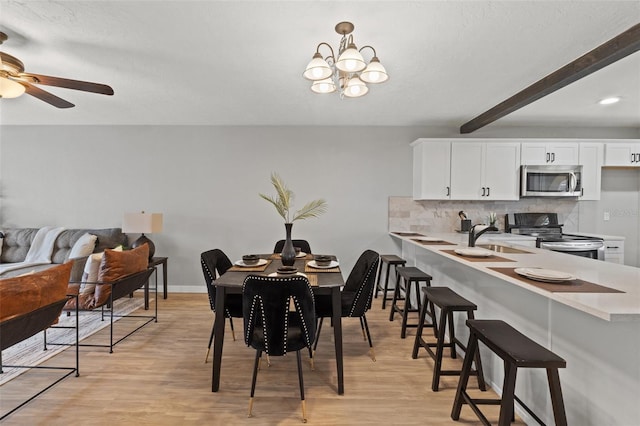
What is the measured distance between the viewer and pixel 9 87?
86.7 inches

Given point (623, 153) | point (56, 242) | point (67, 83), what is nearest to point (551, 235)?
point (623, 153)

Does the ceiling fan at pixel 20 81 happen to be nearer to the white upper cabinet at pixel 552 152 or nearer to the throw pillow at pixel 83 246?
the throw pillow at pixel 83 246

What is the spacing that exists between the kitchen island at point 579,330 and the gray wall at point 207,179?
2.40 meters

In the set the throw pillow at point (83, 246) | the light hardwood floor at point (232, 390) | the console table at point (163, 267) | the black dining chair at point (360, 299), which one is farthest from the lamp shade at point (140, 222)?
the black dining chair at point (360, 299)

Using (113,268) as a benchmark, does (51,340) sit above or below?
below

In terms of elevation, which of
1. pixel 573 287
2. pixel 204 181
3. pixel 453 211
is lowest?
pixel 573 287

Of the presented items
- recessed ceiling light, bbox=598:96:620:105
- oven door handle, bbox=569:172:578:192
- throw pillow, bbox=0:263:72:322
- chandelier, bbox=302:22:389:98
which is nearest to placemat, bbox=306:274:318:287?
chandelier, bbox=302:22:389:98

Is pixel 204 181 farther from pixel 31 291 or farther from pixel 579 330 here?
pixel 579 330

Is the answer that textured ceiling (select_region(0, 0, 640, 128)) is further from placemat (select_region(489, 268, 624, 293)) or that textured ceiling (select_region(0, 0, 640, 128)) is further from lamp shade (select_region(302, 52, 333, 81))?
placemat (select_region(489, 268, 624, 293))

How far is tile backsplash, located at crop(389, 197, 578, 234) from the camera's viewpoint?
4.45 meters

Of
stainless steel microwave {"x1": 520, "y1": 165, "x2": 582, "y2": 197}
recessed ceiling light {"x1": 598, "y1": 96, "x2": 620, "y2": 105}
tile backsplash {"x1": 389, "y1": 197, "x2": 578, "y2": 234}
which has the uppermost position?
recessed ceiling light {"x1": 598, "y1": 96, "x2": 620, "y2": 105}

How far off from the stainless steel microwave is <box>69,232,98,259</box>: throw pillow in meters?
5.85

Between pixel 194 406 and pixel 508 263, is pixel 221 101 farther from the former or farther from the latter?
pixel 508 263

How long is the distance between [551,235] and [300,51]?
4.04m
